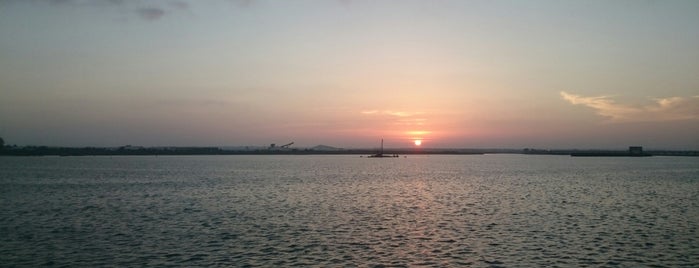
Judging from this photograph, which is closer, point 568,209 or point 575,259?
point 575,259

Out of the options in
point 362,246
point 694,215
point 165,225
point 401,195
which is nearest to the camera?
point 362,246

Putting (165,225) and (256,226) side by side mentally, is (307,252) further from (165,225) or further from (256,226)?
(165,225)

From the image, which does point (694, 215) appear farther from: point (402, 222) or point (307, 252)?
point (307, 252)

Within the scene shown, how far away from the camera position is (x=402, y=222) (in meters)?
35.4

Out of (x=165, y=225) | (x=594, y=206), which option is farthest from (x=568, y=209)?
(x=165, y=225)

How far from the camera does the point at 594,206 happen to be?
45.4m

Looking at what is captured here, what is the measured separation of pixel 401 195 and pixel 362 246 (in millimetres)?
30171

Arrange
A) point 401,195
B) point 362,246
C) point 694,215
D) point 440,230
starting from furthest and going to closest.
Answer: point 401,195 < point 694,215 < point 440,230 < point 362,246

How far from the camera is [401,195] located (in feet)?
186

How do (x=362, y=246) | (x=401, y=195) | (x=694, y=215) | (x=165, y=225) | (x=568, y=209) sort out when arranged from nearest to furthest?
(x=362, y=246) < (x=165, y=225) < (x=694, y=215) < (x=568, y=209) < (x=401, y=195)

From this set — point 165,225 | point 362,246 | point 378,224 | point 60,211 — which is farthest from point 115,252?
point 60,211

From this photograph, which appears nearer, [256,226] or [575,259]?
[575,259]

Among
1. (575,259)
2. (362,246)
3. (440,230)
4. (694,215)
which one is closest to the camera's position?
(575,259)

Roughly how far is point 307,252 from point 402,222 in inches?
447
